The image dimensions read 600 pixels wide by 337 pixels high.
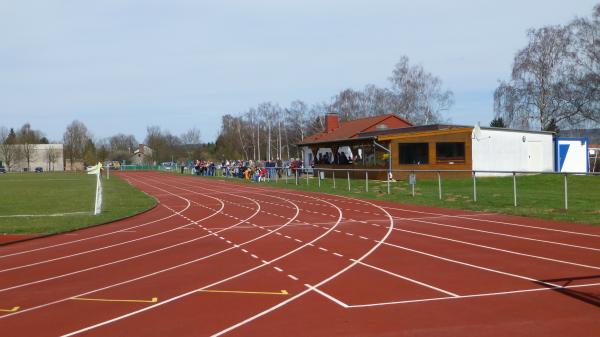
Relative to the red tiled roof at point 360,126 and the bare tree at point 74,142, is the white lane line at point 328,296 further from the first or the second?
the bare tree at point 74,142

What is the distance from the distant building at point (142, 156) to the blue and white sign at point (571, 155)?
101593mm

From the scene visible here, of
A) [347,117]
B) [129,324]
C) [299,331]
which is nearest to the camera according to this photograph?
[299,331]

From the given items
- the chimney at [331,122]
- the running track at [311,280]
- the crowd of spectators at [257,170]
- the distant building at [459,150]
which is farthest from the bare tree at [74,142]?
the running track at [311,280]

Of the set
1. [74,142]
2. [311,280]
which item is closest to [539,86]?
[311,280]

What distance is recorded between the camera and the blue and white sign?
124 ft

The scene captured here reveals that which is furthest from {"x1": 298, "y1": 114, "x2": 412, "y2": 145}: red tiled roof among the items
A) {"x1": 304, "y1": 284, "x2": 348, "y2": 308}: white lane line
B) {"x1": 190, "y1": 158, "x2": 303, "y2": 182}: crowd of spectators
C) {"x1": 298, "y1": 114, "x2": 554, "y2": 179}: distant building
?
{"x1": 304, "y1": 284, "x2": 348, "y2": 308}: white lane line

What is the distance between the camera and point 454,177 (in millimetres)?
36281

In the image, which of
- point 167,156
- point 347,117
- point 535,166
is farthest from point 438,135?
point 167,156

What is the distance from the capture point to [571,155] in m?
38.1

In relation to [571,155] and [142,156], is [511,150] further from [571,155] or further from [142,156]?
[142,156]

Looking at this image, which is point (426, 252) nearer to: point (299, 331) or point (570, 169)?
point (299, 331)

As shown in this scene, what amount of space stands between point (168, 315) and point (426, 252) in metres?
5.88

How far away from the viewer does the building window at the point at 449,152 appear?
36.3 m

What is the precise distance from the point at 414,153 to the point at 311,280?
28388 mm
